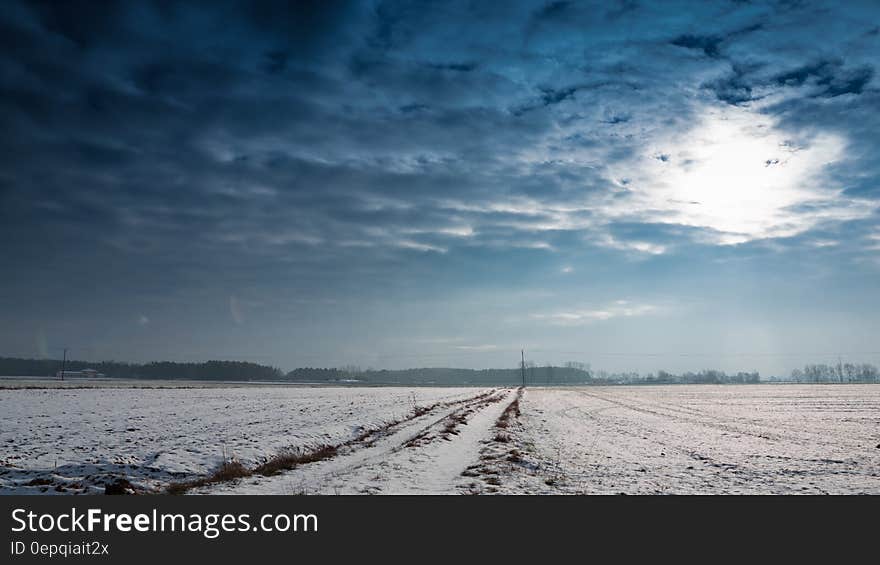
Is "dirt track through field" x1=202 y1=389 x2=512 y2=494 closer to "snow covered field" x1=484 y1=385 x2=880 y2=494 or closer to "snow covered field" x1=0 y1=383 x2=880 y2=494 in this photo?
"snow covered field" x1=0 y1=383 x2=880 y2=494

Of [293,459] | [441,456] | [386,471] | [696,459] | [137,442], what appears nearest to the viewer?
[386,471]

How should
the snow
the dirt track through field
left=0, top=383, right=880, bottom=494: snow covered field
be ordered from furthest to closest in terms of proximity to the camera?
the snow
left=0, top=383, right=880, bottom=494: snow covered field
the dirt track through field

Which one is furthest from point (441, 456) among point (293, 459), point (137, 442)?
point (137, 442)

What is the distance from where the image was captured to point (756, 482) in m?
16.5

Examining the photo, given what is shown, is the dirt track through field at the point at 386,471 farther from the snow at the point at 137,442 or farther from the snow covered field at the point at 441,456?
the snow at the point at 137,442

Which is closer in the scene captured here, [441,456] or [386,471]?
[386,471]

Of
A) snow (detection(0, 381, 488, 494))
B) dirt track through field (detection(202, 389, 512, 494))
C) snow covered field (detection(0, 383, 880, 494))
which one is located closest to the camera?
dirt track through field (detection(202, 389, 512, 494))

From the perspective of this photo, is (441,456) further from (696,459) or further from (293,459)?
(696,459)

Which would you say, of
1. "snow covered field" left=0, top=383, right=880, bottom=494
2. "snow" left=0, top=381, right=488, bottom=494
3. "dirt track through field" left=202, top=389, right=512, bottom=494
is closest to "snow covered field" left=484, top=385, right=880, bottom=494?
"snow covered field" left=0, top=383, right=880, bottom=494

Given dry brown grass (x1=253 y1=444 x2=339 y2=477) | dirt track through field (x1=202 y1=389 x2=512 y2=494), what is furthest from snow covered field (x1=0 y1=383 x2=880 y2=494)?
dry brown grass (x1=253 y1=444 x2=339 y2=477)

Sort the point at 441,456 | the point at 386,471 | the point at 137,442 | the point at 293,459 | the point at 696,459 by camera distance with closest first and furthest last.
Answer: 1. the point at 386,471
2. the point at 293,459
3. the point at 696,459
4. the point at 441,456
5. the point at 137,442

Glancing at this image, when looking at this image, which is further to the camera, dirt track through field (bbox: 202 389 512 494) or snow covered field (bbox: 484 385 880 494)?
snow covered field (bbox: 484 385 880 494)

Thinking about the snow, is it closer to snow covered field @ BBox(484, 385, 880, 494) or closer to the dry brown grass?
the dry brown grass
